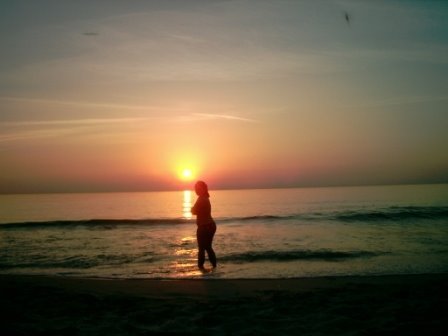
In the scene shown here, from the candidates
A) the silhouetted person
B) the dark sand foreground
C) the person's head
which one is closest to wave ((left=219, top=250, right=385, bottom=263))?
the silhouetted person

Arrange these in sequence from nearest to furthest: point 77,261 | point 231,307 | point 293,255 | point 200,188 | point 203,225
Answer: point 231,307 < point 203,225 < point 200,188 < point 77,261 < point 293,255

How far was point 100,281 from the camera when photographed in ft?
30.8

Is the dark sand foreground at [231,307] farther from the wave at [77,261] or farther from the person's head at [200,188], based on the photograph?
the wave at [77,261]

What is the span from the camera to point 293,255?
44.1 ft

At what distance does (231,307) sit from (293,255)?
302 inches

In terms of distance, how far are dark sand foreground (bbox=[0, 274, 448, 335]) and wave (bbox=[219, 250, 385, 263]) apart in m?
3.72

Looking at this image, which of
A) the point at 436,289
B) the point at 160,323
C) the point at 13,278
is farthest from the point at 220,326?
the point at 13,278

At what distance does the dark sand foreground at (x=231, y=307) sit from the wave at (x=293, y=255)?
3.72 metres

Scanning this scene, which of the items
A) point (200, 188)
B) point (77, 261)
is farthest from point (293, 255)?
point (77, 261)

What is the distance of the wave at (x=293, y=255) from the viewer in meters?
12.7

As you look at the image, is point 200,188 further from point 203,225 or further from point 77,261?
point 77,261

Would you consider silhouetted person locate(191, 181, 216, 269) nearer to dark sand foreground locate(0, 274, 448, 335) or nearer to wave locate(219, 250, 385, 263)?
dark sand foreground locate(0, 274, 448, 335)

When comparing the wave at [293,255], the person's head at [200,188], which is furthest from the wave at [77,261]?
the person's head at [200,188]

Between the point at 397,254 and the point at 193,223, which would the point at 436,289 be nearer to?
the point at 397,254
